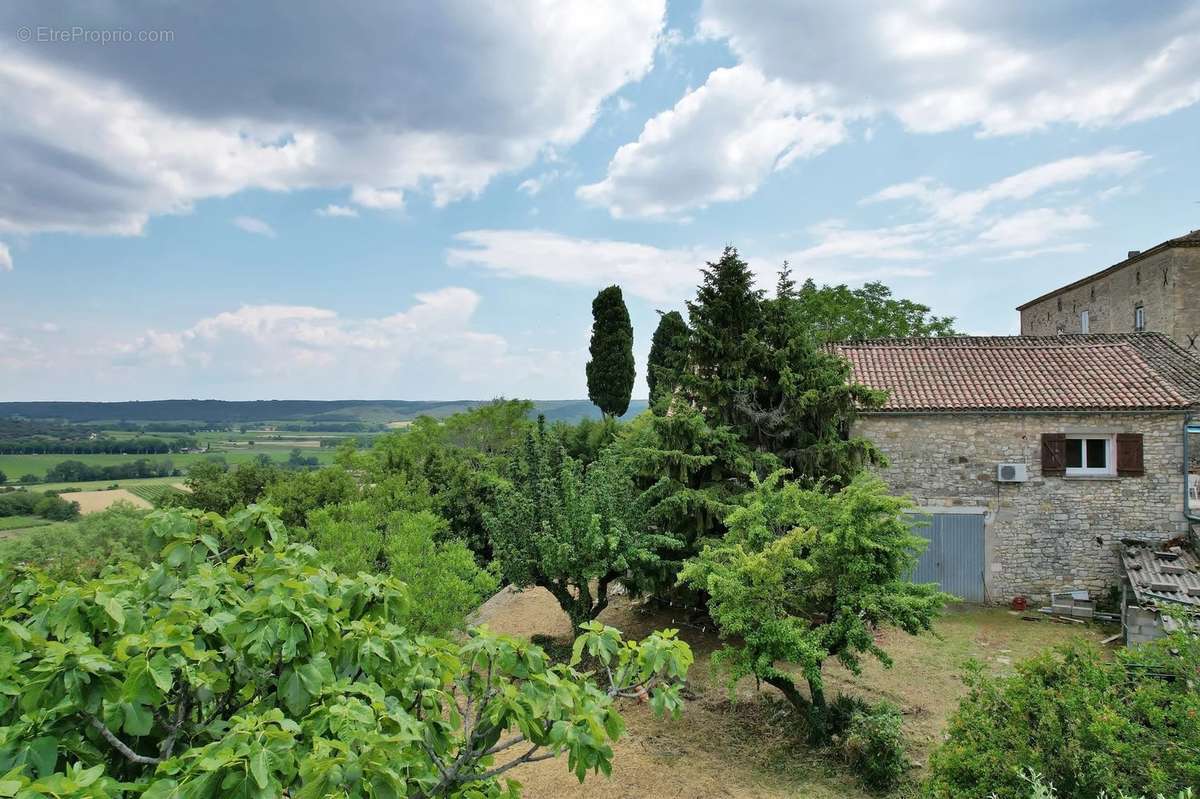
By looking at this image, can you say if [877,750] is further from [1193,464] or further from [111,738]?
[1193,464]

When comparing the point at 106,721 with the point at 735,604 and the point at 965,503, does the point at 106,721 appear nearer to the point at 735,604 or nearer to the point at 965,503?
the point at 735,604

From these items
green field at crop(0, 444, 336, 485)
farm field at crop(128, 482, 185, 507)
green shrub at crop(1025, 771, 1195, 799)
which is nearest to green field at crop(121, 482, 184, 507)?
farm field at crop(128, 482, 185, 507)

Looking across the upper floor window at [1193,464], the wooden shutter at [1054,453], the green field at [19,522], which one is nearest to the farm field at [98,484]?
the green field at [19,522]

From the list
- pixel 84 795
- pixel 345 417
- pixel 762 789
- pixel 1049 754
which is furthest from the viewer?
pixel 345 417

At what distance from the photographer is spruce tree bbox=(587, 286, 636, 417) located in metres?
33.8

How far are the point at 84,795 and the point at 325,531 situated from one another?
949 cm

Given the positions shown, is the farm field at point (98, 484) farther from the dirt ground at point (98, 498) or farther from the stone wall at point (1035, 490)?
the stone wall at point (1035, 490)

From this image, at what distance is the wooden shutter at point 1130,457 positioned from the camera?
48.8 ft

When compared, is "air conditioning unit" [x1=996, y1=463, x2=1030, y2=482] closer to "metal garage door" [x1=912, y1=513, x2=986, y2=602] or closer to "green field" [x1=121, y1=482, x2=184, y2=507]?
"metal garage door" [x1=912, y1=513, x2=986, y2=602]

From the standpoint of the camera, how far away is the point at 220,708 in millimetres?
3631

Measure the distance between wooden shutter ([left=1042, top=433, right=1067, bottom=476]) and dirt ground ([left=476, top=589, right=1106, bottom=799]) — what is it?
3523 millimetres

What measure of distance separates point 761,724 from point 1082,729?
18.8 ft

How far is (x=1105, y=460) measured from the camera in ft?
50.3

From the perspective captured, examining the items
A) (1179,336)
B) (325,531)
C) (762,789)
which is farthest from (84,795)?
(1179,336)
